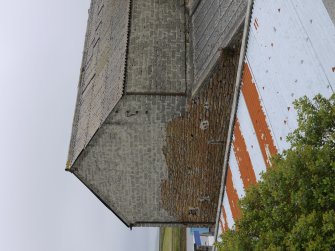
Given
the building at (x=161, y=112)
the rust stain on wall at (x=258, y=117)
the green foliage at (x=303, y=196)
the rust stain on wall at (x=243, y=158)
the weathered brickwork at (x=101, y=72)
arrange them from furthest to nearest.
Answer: the weathered brickwork at (x=101, y=72) → the building at (x=161, y=112) → the rust stain on wall at (x=243, y=158) → the rust stain on wall at (x=258, y=117) → the green foliage at (x=303, y=196)

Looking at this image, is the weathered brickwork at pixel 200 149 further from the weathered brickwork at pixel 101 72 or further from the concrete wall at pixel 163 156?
the weathered brickwork at pixel 101 72

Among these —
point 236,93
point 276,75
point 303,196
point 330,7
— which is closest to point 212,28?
point 236,93

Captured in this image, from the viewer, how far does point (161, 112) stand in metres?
17.8

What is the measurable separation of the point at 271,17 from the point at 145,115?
6.30m

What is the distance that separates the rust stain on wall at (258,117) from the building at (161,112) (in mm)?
1547

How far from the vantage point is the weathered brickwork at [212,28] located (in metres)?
16.4

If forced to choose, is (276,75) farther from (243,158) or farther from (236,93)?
(243,158)

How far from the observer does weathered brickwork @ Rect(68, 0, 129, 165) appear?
1870 centimetres

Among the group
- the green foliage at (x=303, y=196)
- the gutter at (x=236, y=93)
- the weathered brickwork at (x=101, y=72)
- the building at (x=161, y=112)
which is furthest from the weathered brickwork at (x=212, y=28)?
the green foliage at (x=303, y=196)

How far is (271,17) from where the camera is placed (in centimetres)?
1323

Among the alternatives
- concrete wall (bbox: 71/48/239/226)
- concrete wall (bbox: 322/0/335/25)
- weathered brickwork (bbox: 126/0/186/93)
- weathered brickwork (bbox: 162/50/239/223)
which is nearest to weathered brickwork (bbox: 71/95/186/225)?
concrete wall (bbox: 71/48/239/226)

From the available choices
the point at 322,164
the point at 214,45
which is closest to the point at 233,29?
the point at 214,45

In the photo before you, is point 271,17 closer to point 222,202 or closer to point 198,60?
point 198,60

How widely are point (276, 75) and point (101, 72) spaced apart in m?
10.1
